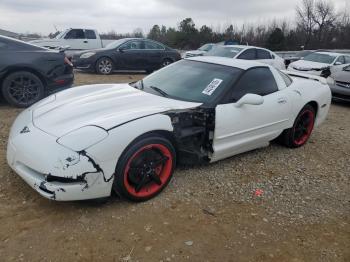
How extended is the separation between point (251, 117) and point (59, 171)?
7.79 feet

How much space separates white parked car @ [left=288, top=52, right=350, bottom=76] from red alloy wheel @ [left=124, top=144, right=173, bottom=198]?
394 inches

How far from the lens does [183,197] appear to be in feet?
11.9

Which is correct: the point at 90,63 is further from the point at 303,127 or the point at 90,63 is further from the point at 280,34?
the point at 280,34

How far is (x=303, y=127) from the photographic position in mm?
5391

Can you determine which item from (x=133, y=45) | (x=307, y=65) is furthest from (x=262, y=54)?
(x=133, y=45)

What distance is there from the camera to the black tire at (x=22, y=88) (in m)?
6.34

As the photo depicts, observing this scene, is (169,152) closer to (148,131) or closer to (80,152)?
(148,131)

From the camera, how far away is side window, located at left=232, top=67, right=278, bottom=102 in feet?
13.9

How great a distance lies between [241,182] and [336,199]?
1041 millimetres

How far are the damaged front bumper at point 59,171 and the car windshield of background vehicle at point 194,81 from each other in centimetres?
147

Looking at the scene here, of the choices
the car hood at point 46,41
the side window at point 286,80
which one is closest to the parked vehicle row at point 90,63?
the car hood at point 46,41

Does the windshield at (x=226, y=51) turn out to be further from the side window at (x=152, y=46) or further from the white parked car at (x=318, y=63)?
the white parked car at (x=318, y=63)

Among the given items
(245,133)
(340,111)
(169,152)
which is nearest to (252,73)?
(245,133)

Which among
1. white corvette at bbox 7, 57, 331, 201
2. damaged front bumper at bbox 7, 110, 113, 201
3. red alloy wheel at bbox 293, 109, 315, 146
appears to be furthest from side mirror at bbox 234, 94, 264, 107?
damaged front bumper at bbox 7, 110, 113, 201
